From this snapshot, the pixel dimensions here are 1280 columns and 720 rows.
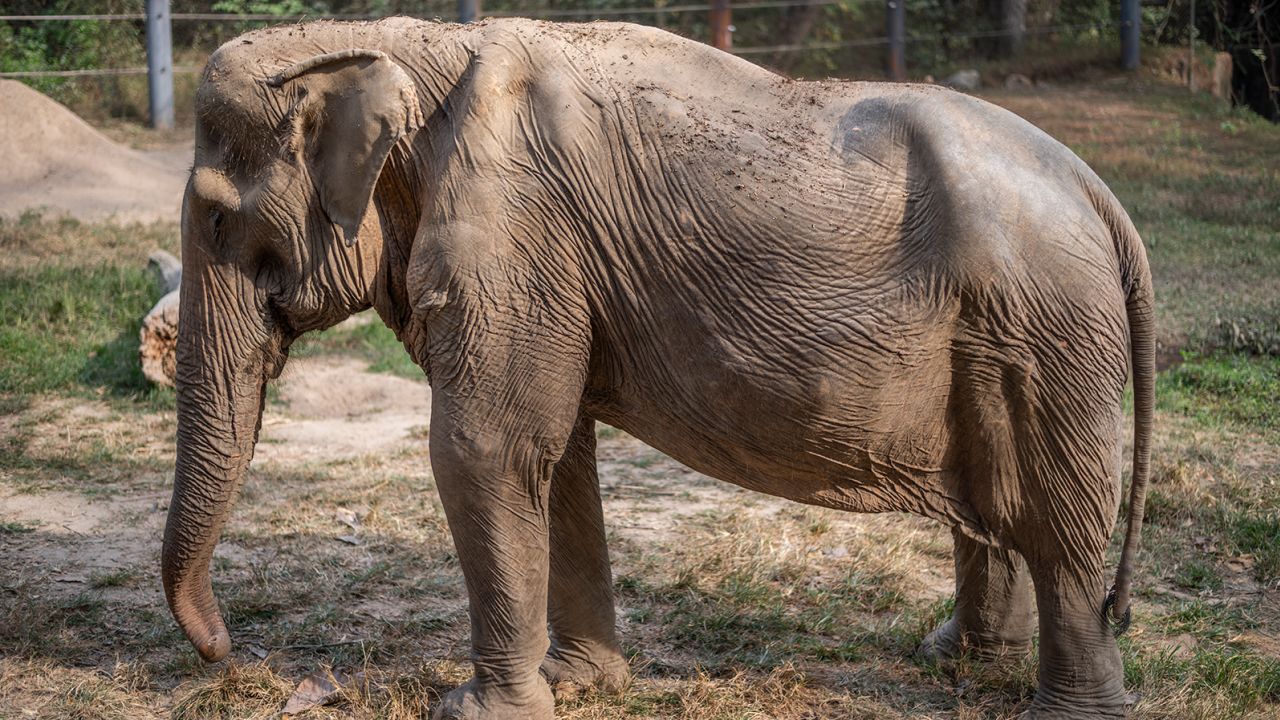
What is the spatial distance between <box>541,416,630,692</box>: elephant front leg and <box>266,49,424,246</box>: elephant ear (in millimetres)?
1156

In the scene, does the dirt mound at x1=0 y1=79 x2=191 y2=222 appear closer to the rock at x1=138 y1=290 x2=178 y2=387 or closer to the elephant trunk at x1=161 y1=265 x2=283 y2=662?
the rock at x1=138 y1=290 x2=178 y2=387

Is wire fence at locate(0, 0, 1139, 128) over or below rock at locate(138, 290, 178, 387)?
over

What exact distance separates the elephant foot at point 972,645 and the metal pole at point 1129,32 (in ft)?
46.0

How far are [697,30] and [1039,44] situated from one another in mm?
5195

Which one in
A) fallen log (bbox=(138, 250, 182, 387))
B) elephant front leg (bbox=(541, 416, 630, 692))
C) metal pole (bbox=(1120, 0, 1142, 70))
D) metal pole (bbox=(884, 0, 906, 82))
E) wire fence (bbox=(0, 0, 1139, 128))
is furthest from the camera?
metal pole (bbox=(884, 0, 906, 82))

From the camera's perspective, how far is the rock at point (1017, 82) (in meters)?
17.0

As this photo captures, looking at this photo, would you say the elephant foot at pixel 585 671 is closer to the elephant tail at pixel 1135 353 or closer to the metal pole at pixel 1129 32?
the elephant tail at pixel 1135 353

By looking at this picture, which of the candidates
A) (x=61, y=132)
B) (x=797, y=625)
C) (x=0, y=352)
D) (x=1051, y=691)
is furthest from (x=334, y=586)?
(x=61, y=132)

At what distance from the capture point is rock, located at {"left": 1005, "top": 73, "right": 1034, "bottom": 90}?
17031mm

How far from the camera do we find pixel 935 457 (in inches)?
143

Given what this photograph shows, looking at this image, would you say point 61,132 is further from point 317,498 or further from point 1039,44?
point 1039,44

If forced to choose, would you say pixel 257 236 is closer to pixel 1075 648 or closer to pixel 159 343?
pixel 1075 648

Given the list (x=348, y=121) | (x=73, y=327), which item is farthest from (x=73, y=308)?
(x=348, y=121)

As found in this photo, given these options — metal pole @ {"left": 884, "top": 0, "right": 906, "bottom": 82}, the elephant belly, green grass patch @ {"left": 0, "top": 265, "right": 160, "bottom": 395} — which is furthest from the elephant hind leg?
metal pole @ {"left": 884, "top": 0, "right": 906, "bottom": 82}
